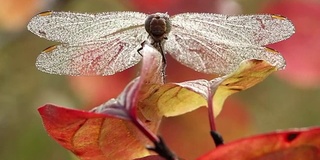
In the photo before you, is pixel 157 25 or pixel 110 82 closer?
pixel 157 25

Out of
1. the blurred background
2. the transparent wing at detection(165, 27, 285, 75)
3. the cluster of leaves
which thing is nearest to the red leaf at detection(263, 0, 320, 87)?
the blurred background

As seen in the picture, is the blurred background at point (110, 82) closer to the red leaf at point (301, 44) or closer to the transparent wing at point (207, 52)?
the red leaf at point (301, 44)

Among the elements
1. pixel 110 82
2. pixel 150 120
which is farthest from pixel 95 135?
pixel 110 82

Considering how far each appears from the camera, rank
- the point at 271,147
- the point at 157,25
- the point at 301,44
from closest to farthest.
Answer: the point at 271,147 < the point at 157,25 < the point at 301,44

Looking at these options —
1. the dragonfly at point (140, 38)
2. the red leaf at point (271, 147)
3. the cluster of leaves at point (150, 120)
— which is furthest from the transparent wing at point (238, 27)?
the red leaf at point (271, 147)

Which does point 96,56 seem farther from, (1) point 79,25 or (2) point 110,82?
(2) point 110,82

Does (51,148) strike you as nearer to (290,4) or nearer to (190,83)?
(290,4)

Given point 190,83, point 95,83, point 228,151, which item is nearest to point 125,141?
point 190,83
